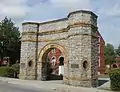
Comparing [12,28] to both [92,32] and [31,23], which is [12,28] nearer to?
[31,23]

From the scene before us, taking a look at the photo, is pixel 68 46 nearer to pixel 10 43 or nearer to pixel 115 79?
pixel 115 79

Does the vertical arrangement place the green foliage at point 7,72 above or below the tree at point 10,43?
below

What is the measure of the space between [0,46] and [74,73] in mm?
30019

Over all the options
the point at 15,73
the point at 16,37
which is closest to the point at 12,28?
the point at 16,37

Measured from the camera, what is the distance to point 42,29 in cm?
A: 2916

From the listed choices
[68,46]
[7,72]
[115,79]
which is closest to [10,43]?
[7,72]

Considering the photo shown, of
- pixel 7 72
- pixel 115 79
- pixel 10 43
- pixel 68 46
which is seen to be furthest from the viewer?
pixel 10 43

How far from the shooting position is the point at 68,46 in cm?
2502

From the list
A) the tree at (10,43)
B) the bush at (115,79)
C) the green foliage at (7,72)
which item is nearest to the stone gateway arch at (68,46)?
the bush at (115,79)

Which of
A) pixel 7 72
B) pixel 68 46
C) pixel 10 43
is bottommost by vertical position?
pixel 7 72

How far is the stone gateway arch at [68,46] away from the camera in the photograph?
77.4 ft

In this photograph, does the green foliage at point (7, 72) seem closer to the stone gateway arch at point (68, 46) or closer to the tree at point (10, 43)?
the stone gateway arch at point (68, 46)

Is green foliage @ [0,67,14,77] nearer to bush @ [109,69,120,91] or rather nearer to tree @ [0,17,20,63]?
tree @ [0,17,20,63]

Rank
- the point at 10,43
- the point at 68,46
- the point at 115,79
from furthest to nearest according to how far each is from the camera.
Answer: the point at 10,43 → the point at 68,46 → the point at 115,79
